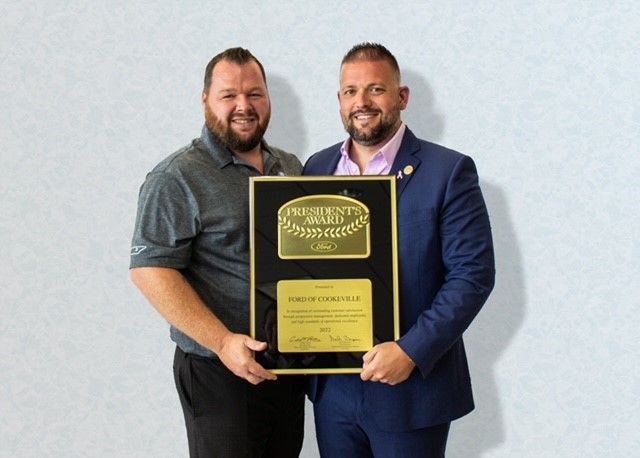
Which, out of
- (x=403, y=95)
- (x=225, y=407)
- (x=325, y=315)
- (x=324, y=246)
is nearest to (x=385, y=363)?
(x=325, y=315)

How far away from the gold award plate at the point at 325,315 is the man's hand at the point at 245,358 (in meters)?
0.06

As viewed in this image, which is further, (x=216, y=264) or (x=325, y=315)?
(x=216, y=264)

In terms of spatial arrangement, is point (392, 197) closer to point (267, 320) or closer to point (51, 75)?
point (267, 320)

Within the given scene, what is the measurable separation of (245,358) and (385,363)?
314 mm

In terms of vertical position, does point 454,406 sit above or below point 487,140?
below

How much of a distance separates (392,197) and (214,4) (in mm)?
1282

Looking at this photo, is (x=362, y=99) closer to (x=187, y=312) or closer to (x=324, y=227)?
(x=324, y=227)

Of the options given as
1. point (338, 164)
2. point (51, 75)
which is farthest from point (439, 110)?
point (51, 75)

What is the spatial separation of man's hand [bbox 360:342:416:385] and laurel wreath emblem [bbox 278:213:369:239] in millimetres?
265

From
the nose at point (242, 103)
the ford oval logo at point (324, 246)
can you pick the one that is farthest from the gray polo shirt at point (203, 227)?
the ford oval logo at point (324, 246)

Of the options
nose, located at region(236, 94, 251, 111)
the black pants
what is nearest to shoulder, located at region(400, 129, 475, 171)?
nose, located at region(236, 94, 251, 111)

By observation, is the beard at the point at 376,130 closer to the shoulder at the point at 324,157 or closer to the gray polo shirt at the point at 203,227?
the shoulder at the point at 324,157

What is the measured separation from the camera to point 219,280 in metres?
1.96

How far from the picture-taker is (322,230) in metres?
1.79
